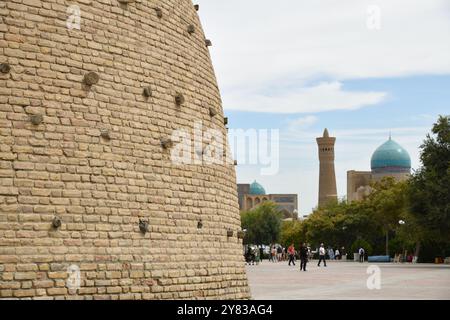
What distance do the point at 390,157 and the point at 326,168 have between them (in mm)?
33396

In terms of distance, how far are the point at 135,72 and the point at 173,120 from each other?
1.43 m

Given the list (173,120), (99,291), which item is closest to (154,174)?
(173,120)

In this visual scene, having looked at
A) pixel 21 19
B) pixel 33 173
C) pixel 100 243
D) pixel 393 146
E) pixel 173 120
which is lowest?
pixel 100 243

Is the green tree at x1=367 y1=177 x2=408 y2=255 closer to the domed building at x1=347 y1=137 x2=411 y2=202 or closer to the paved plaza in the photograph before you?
the paved plaza

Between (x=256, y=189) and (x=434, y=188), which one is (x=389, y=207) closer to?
(x=434, y=188)

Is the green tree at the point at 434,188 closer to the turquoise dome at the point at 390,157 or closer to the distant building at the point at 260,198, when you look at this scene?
the turquoise dome at the point at 390,157

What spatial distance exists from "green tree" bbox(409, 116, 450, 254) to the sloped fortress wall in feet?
107

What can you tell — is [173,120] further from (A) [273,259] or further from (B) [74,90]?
(A) [273,259]

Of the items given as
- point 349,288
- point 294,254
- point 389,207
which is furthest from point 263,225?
point 349,288

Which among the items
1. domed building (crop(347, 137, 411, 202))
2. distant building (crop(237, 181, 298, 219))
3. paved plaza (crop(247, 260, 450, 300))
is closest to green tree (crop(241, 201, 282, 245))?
domed building (crop(347, 137, 411, 202))

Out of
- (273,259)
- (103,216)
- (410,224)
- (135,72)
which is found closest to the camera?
(103,216)

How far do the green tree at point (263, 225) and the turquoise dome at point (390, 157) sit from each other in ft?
50.0

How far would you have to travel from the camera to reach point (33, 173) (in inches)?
630
